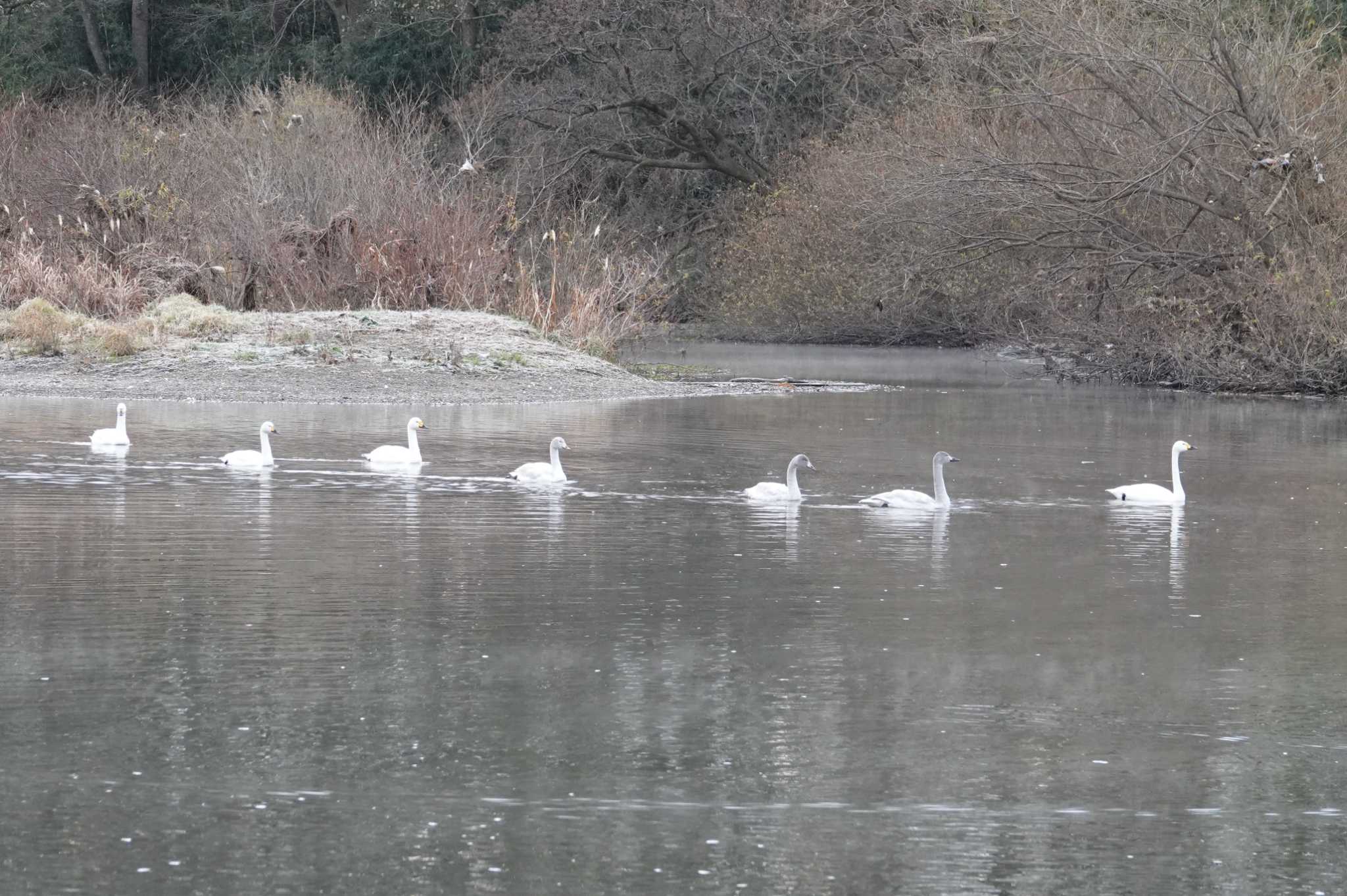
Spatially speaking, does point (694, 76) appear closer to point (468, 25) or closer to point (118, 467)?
point (468, 25)

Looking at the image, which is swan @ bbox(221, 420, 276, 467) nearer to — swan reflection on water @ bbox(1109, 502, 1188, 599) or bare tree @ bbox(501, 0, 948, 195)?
swan reflection on water @ bbox(1109, 502, 1188, 599)

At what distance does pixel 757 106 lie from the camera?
52.0 meters

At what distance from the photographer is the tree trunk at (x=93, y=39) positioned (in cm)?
6128

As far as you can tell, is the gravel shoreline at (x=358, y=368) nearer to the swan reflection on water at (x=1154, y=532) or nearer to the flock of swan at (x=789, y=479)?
the flock of swan at (x=789, y=479)

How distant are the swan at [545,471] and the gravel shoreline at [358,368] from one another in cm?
1067

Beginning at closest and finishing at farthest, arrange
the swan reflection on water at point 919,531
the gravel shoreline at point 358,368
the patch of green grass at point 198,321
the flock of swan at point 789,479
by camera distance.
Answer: the swan reflection on water at point 919,531 → the flock of swan at point 789,479 → the gravel shoreline at point 358,368 → the patch of green grass at point 198,321

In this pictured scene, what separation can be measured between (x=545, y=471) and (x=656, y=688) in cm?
837

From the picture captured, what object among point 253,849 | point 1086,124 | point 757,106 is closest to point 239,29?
point 757,106

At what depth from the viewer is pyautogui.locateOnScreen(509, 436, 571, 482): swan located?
17.4 m

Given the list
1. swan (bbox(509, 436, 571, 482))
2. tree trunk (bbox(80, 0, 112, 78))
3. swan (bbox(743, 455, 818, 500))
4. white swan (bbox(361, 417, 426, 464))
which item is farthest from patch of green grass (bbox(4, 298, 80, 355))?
tree trunk (bbox(80, 0, 112, 78))

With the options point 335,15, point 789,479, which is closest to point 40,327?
point 789,479

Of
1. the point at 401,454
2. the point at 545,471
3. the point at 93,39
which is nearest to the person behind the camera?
the point at 545,471

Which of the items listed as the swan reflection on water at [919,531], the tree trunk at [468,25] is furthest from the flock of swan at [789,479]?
the tree trunk at [468,25]

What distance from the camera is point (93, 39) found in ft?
202
